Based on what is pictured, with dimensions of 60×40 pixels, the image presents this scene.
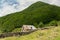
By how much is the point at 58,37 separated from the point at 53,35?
4.82 feet

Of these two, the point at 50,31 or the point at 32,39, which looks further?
the point at 50,31

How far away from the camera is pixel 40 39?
3114 centimetres

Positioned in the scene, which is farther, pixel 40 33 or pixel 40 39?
pixel 40 33

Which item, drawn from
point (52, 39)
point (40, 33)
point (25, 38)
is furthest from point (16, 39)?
point (52, 39)

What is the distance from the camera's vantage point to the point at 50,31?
35094mm

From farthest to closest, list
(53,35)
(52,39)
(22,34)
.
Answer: (22,34) < (53,35) < (52,39)

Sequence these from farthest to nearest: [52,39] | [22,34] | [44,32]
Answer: [22,34]
[44,32]
[52,39]

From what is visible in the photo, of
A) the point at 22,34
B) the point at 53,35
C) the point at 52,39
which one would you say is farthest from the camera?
the point at 22,34

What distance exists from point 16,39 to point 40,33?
12.1ft

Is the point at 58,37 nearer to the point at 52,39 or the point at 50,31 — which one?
the point at 52,39

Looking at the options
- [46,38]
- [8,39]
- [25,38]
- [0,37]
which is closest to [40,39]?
[46,38]

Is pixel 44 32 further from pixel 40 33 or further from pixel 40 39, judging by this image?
pixel 40 39

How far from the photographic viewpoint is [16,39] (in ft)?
110

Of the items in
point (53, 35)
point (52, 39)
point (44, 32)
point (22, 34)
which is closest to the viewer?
point (52, 39)
